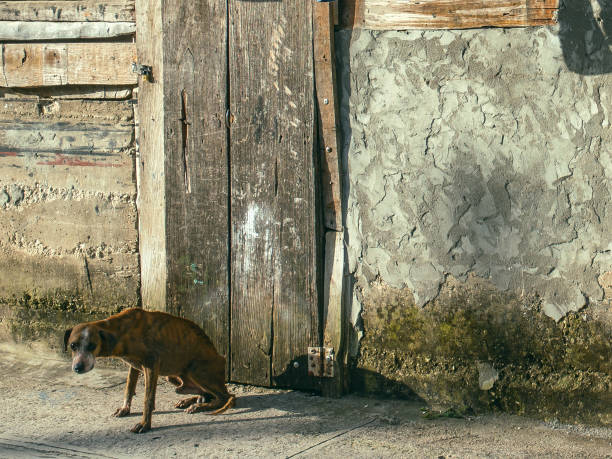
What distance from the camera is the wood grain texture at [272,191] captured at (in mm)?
4648

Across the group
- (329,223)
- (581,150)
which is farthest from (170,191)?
(581,150)

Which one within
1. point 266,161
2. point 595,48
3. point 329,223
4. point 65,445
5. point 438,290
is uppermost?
point 595,48

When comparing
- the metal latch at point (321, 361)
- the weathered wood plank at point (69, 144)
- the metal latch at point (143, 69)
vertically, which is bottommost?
the metal latch at point (321, 361)

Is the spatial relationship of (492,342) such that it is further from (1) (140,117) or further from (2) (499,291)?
(1) (140,117)

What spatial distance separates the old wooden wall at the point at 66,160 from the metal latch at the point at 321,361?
1.18 m

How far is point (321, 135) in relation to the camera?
15.3 ft

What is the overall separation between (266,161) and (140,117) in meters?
0.86

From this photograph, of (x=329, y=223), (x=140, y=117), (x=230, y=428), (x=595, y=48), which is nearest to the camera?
(x=595, y=48)

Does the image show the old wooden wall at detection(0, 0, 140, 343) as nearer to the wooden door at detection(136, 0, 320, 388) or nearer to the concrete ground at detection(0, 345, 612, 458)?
the wooden door at detection(136, 0, 320, 388)

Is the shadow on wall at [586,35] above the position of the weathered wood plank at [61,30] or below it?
below

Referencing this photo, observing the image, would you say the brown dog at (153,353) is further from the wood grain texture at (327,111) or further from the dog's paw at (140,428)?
the wood grain texture at (327,111)

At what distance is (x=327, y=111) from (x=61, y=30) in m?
1.76

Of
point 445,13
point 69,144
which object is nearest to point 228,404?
point 69,144

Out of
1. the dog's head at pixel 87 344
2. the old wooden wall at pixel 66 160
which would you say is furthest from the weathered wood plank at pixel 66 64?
the dog's head at pixel 87 344
